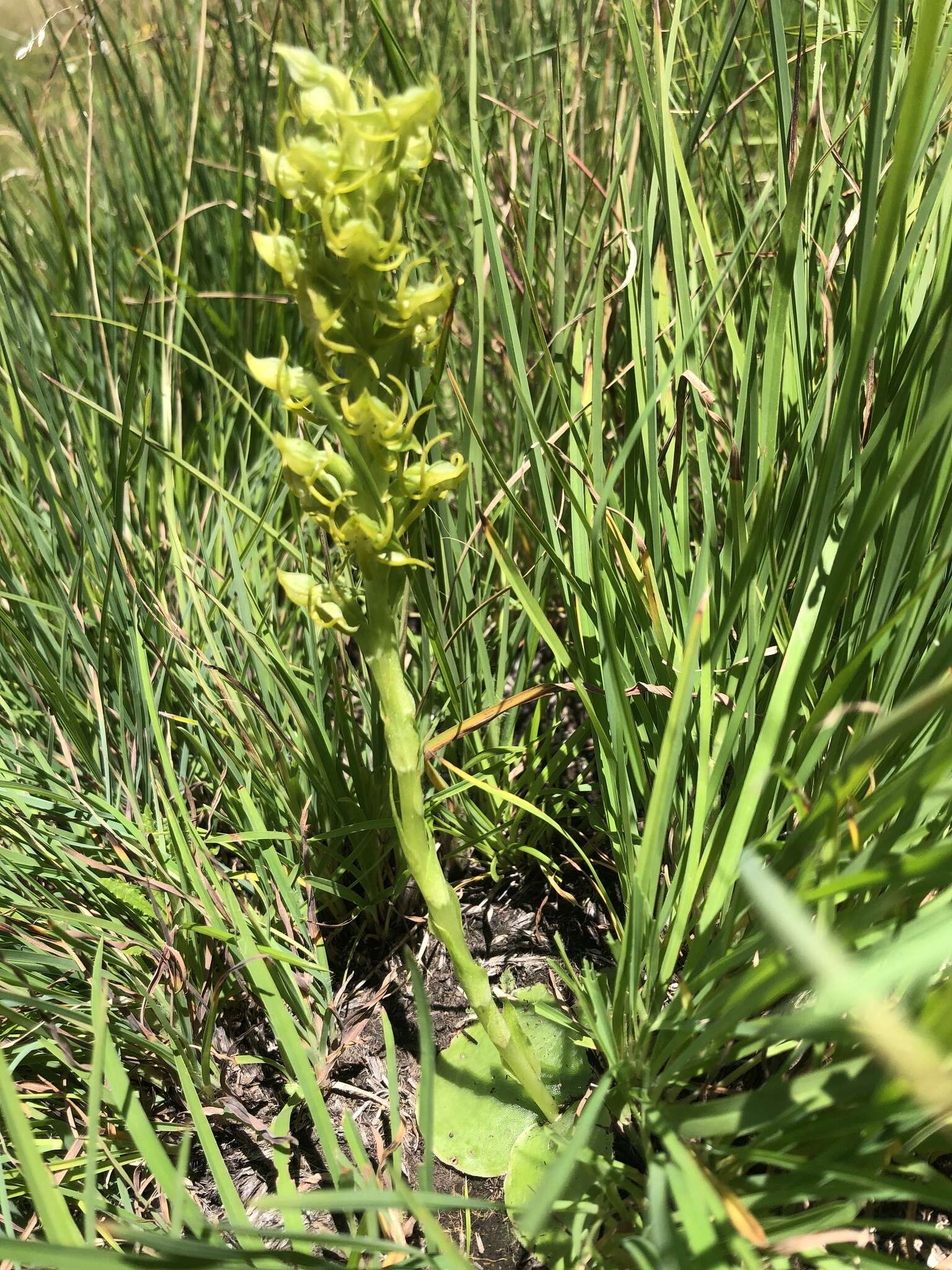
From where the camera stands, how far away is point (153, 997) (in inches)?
33.3

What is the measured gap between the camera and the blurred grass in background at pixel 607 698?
53cm

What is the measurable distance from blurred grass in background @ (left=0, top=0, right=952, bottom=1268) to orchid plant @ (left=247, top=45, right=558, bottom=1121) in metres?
0.08

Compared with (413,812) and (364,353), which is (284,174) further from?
(413,812)

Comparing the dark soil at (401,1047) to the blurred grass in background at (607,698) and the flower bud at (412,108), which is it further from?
the flower bud at (412,108)

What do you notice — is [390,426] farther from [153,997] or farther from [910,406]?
[153,997]

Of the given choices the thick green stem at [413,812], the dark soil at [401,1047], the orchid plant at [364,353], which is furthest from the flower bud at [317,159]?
the dark soil at [401,1047]

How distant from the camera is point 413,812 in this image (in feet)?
2.15

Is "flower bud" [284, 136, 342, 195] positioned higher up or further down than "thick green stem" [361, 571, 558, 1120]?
higher up

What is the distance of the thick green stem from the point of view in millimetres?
632

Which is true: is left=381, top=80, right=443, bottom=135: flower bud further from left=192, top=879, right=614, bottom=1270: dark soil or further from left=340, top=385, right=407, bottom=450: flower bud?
left=192, top=879, right=614, bottom=1270: dark soil

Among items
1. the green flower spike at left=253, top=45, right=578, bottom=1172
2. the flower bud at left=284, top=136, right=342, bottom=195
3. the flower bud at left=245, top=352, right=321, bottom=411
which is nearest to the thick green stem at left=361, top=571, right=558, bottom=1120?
the green flower spike at left=253, top=45, right=578, bottom=1172

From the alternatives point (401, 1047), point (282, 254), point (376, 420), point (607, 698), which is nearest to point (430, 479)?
point (376, 420)

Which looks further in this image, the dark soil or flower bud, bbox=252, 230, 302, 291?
the dark soil

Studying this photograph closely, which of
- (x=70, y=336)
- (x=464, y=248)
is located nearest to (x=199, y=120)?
(x=70, y=336)
